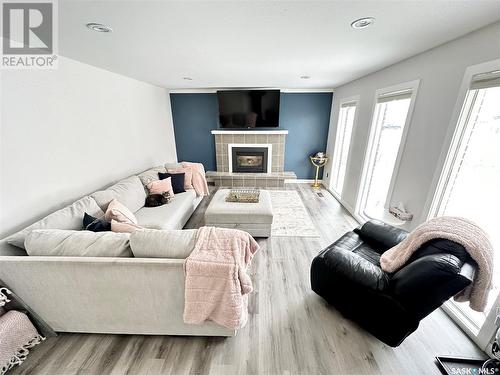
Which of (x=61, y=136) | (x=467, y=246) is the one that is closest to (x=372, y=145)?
(x=467, y=246)

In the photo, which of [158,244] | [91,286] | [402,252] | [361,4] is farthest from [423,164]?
[91,286]

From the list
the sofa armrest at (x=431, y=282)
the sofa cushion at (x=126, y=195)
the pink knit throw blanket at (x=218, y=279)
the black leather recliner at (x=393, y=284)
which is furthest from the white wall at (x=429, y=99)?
the sofa cushion at (x=126, y=195)

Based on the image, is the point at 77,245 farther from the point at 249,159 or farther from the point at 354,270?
the point at 249,159

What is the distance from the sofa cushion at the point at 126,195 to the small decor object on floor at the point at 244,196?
1244 mm

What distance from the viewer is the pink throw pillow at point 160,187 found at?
293cm

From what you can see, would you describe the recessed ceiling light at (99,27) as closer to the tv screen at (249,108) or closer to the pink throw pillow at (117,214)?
the pink throw pillow at (117,214)

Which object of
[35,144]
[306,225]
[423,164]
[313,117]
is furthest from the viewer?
[313,117]

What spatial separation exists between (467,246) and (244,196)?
2.36m

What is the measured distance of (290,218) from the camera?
334 centimetres

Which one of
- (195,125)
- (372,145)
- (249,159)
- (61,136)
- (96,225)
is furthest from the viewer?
(249,159)

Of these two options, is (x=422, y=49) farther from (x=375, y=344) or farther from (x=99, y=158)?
(x=99, y=158)

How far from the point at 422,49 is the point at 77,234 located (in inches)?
136

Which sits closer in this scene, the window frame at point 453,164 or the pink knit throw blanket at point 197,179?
the window frame at point 453,164

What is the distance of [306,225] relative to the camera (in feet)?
10.3
